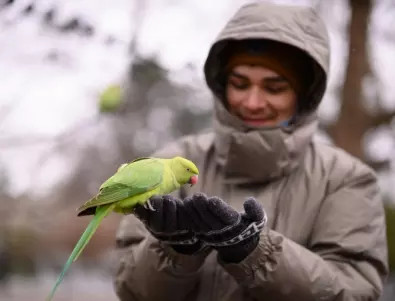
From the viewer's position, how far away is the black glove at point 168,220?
161 centimetres

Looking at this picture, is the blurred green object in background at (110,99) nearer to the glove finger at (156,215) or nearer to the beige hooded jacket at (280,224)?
the beige hooded jacket at (280,224)

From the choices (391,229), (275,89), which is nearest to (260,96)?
(275,89)

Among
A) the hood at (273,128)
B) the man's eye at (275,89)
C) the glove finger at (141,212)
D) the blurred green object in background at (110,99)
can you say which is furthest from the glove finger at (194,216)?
the blurred green object in background at (110,99)

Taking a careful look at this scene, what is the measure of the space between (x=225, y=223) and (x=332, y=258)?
48cm

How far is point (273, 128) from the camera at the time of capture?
2.07 meters

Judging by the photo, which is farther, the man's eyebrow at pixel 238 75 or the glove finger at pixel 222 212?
the man's eyebrow at pixel 238 75

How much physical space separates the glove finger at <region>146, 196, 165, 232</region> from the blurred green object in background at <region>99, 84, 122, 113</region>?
1395 millimetres

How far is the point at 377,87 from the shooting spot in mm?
6508

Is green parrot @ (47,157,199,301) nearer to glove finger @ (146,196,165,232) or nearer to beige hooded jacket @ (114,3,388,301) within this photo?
glove finger @ (146,196,165,232)

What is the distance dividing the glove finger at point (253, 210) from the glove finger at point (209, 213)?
0.22 ft

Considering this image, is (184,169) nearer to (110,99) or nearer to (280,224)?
(280,224)

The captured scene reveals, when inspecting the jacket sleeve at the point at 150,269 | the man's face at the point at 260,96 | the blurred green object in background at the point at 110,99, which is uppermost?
the man's face at the point at 260,96

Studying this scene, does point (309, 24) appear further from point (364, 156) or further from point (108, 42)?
point (364, 156)

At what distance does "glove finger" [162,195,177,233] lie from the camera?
1.60 metres
